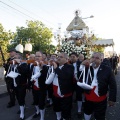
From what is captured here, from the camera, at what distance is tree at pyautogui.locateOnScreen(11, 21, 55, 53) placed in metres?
45.7

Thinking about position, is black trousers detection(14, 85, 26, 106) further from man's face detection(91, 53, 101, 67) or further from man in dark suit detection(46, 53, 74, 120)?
man's face detection(91, 53, 101, 67)

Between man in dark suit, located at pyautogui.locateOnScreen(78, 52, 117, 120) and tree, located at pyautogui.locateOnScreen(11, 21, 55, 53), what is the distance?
4064 cm

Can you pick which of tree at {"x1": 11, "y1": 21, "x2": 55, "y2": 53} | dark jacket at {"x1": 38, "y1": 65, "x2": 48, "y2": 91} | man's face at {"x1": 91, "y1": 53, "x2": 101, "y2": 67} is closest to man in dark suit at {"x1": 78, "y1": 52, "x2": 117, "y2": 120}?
man's face at {"x1": 91, "y1": 53, "x2": 101, "y2": 67}

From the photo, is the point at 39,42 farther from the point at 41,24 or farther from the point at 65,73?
the point at 65,73

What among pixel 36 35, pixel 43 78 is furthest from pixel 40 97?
pixel 36 35

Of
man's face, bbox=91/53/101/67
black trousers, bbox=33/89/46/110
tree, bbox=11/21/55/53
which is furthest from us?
tree, bbox=11/21/55/53

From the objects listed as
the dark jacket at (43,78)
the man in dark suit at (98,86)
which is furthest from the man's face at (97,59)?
the dark jacket at (43,78)

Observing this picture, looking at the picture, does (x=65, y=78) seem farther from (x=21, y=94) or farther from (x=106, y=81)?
(x=21, y=94)

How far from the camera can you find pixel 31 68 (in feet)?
20.5

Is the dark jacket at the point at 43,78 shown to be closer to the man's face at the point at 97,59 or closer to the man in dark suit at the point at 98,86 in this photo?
the man in dark suit at the point at 98,86

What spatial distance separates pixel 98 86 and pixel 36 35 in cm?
4228

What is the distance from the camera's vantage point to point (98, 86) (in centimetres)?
446

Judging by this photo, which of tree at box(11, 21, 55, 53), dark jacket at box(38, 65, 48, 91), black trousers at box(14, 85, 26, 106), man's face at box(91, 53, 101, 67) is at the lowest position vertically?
black trousers at box(14, 85, 26, 106)

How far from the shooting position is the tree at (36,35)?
4572 cm
